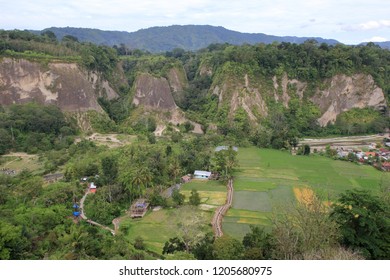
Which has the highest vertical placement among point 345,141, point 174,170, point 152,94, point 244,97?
point 244,97

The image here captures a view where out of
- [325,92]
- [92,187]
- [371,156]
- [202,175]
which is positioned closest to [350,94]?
[325,92]

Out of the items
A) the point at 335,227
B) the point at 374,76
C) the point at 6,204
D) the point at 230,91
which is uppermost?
the point at 374,76

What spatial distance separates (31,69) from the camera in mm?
44250

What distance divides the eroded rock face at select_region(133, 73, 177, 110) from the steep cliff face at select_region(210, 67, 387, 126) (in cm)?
803

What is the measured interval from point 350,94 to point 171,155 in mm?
32364

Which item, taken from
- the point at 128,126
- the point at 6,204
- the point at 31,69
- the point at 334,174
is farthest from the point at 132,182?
the point at 31,69

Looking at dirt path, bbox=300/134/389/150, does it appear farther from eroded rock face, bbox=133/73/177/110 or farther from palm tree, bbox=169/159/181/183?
palm tree, bbox=169/159/181/183

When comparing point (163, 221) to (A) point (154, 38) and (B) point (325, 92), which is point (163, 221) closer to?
(B) point (325, 92)

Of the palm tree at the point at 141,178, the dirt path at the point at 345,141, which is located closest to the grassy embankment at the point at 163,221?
the palm tree at the point at 141,178

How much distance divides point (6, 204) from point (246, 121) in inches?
1273

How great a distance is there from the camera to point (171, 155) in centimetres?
3500

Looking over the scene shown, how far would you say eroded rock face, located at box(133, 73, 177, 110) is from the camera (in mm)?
52125

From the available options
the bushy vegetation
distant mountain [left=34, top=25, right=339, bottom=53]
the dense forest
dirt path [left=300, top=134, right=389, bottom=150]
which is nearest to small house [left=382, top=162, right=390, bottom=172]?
dirt path [left=300, top=134, right=389, bottom=150]

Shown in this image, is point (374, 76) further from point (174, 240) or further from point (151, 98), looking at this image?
point (174, 240)
